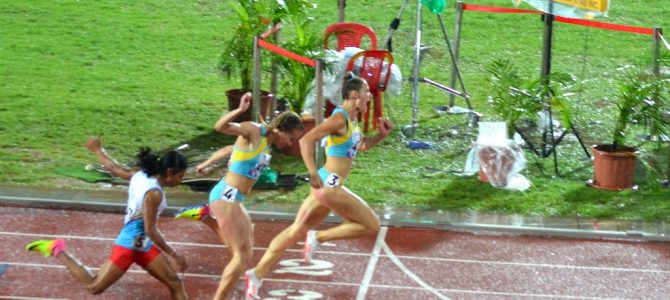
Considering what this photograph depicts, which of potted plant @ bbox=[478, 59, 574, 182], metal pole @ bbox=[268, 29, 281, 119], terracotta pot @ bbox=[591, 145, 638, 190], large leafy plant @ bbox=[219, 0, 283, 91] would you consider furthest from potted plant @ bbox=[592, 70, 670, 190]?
large leafy plant @ bbox=[219, 0, 283, 91]

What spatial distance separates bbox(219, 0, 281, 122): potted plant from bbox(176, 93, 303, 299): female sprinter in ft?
18.3

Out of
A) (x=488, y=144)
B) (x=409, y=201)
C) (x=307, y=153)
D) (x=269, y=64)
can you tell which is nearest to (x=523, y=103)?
(x=488, y=144)

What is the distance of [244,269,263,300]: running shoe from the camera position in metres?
12.1

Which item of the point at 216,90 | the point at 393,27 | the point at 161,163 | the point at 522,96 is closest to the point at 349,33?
the point at 393,27

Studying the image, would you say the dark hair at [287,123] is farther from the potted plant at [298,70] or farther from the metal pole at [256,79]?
the potted plant at [298,70]

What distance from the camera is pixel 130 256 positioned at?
11.4 m

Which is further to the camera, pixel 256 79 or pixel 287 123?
pixel 256 79

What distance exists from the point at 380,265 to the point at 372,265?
3.0 inches

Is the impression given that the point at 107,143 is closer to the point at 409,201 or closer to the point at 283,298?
the point at 409,201

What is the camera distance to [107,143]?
57.4 ft

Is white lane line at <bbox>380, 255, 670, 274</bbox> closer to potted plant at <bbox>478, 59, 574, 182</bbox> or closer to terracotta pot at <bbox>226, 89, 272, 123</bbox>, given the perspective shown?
potted plant at <bbox>478, 59, 574, 182</bbox>

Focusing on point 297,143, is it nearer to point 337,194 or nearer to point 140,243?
point 337,194

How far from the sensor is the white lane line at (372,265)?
40.8 ft

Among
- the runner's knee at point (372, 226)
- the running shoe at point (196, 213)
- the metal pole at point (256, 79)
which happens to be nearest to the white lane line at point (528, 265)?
the runner's knee at point (372, 226)
